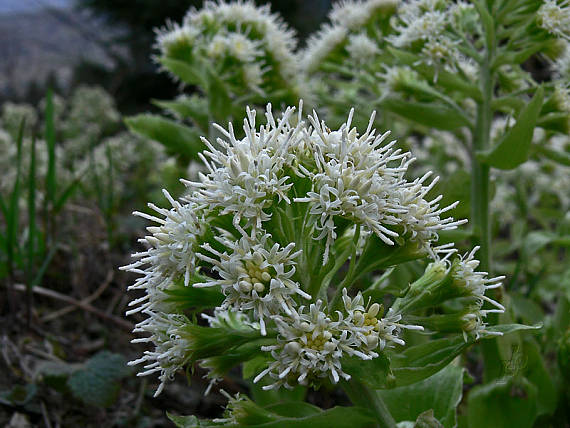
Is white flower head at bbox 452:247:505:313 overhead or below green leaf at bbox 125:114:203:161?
below

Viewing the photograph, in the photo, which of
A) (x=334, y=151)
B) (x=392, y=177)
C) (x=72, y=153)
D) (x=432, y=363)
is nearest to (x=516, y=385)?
(x=432, y=363)

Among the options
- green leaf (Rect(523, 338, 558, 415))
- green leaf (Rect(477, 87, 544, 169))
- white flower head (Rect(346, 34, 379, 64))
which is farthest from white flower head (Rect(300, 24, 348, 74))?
green leaf (Rect(523, 338, 558, 415))

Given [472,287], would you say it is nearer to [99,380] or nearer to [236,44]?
[99,380]

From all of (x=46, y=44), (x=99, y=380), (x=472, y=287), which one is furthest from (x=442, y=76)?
(x=46, y=44)

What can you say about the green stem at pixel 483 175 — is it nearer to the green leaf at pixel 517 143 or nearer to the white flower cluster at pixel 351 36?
the green leaf at pixel 517 143

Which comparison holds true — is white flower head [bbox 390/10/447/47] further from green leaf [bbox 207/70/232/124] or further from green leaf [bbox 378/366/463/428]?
green leaf [bbox 378/366/463/428]
